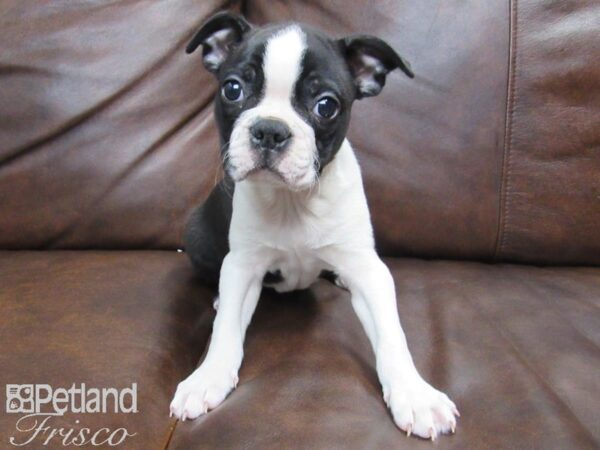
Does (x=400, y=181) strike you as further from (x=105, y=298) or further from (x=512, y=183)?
(x=105, y=298)

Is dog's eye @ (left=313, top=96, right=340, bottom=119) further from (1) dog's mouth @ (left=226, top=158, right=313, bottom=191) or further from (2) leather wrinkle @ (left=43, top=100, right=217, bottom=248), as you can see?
(2) leather wrinkle @ (left=43, top=100, right=217, bottom=248)

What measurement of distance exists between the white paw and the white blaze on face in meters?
0.42

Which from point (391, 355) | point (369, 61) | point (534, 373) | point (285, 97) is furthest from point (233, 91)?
point (534, 373)

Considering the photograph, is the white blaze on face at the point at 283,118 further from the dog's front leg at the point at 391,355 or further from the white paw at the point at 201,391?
the white paw at the point at 201,391

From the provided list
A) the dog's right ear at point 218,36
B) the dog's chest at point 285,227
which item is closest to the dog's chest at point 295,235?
the dog's chest at point 285,227

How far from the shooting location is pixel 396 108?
193 cm

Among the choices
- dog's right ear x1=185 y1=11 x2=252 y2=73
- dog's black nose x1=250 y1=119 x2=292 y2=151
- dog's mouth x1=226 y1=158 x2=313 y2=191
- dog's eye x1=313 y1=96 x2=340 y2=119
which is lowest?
dog's mouth x1=226 y1=158 x2=313 y2=191

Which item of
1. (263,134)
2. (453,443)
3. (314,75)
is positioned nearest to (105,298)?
(263,134)

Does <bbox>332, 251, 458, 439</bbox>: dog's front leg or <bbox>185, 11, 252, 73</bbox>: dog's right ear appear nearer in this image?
<bbox>332, 251, 458, 439</bbox>: dog's front leg

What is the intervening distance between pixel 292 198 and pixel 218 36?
1.43 feet

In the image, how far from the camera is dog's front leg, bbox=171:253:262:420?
1252mm

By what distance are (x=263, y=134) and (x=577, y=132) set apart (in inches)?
41.1

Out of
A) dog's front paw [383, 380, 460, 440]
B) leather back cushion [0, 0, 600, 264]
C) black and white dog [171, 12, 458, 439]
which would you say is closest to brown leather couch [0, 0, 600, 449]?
leather back cushion [0, 0, 600, 264]

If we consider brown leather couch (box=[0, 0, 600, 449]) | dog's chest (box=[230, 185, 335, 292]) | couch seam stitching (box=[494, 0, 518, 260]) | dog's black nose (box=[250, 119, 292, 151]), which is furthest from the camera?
couch seam stitching (box=[494, 0, 518, 260])
